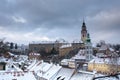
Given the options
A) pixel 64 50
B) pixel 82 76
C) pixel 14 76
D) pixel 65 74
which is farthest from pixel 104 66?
pixel 64 50

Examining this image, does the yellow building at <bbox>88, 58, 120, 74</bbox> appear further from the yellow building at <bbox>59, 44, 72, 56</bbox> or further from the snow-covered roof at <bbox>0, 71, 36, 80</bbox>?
the yellow building at <bbox>59, 44, 72, 56</bbox>

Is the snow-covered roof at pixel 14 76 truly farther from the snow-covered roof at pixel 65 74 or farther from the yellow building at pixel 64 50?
the yellow building at pixel 64 50

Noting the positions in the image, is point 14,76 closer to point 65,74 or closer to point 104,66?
point 65,74

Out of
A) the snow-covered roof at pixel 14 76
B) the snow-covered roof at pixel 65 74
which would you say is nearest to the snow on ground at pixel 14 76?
the snow-covered roof at pixel 14 76

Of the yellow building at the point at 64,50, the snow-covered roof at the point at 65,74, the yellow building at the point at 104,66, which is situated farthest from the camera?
the yellow building at the point at 64,50

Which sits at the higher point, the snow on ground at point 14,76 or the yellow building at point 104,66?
the snow on ground at point 14,76

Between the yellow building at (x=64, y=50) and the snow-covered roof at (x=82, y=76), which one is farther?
the yellow building at (x=64, y=50)

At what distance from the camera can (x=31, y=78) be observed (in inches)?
1467

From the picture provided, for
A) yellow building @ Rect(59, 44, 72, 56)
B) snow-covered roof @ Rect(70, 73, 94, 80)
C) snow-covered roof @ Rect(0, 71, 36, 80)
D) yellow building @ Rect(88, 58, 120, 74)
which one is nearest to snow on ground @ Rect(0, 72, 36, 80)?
snow-covered roof @ Rect(0, 71, 36, 80)

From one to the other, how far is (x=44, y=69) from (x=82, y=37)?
106065 millimetres

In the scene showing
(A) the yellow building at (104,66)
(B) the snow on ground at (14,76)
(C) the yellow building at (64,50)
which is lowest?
(A) the yellow building at (104,66)

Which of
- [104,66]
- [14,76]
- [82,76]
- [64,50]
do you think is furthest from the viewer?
[64,50]

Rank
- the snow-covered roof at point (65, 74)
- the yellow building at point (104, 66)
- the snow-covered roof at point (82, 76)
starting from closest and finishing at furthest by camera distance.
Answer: the snow-covered roof at point (82, 76) → the snow-covered roof at point (65, 74) → the yellow building at point (104, 66)

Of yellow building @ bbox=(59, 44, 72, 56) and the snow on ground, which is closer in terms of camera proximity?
the snow on ground
